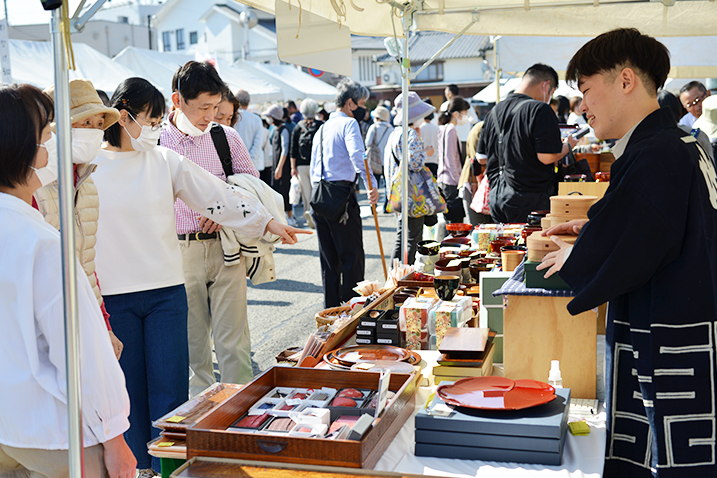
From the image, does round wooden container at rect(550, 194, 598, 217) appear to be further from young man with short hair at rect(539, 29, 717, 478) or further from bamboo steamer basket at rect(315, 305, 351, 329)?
bamboo steamer basket at rect(315, 305, 351, 329)

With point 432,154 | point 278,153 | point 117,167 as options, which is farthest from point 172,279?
point 278,153

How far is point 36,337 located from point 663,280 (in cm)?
140

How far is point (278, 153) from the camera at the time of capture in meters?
10.2

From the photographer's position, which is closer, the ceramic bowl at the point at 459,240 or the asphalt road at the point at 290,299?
the ceramic bowl at the point at 459,240

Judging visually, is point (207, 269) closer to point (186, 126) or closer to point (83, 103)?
point (186, 126)

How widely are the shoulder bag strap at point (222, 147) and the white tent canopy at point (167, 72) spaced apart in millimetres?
8692

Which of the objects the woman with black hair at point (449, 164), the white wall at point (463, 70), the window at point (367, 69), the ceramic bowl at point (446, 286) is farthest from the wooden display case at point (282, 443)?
the window at point (367, 69)

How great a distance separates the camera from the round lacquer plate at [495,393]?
1553mm

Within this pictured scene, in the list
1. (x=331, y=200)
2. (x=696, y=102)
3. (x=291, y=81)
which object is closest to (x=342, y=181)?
(x=331, y=200)

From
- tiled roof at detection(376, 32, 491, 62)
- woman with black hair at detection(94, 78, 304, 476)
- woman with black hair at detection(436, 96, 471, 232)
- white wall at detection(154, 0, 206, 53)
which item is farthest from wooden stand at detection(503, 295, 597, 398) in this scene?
white wall at detection(154, 0, 206, 53)

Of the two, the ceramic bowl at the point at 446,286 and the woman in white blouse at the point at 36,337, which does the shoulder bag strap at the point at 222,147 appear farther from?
the woman in white blouse at the point at 36,337

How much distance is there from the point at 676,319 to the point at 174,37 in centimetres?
5126

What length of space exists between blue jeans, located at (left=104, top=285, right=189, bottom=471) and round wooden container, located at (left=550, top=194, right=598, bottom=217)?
1.48 meters

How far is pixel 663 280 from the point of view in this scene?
1.53 m
